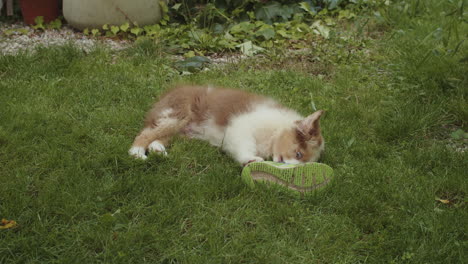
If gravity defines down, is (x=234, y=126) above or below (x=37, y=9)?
above

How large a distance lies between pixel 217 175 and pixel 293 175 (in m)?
0.62

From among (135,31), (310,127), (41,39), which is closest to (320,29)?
(135,31)

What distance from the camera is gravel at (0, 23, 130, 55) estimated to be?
6.69m

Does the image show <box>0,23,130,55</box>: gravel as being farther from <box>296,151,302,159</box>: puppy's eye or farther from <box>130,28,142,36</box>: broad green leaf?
<box>296,151,302,159</box>: puppy's eye

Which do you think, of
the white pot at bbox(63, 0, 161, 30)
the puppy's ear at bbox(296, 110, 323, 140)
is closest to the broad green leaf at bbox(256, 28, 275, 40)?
A: the white pot at bbox(63, 0, 161, 30)

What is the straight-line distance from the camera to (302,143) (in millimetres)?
3947

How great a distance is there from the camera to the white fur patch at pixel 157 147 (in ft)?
13.7

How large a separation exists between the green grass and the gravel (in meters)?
0.76

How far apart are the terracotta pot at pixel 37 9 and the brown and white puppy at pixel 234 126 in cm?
400

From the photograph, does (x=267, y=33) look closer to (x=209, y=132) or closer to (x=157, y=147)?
(x=209, y=132)

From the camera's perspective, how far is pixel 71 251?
2920 millimetres

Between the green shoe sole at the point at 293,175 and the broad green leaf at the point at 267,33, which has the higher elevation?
the green shoe sole at the point at 293,175

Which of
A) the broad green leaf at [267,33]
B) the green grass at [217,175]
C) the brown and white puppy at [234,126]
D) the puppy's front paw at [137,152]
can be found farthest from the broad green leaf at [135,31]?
the puppy's front paw at [137,152]

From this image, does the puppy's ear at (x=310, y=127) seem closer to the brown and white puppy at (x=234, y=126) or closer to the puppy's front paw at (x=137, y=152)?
the brown and white puppy at (x=234, y=126)
